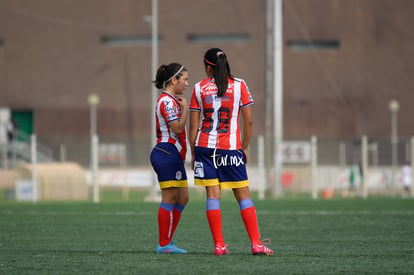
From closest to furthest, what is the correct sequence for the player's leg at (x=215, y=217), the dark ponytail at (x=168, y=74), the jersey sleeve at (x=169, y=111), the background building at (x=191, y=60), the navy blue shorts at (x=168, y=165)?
the player's leg at (x=215, y=217), the jersey sleeve at (x=169, y=111), the navy blue shorts at (x=168, y=165), the dark ponytail at (x=168, y=74), the background building at (x=191, y=60)

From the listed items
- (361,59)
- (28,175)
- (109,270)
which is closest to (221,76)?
(109,270)

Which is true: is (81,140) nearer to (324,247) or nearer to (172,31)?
(172,31)

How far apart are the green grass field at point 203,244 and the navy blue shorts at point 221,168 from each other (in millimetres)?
763

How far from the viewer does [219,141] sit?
8.64m

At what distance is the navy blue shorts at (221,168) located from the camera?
341 inches

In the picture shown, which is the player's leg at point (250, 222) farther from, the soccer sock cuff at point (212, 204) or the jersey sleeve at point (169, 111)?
the jersey sleeve at point (169, 111)

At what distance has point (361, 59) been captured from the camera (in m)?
46.2

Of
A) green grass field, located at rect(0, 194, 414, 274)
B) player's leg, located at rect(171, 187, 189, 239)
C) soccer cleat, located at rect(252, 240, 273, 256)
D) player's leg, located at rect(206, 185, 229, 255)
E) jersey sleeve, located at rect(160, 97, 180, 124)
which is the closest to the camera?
green grass field, located at rect(0, 194, 414, 274)

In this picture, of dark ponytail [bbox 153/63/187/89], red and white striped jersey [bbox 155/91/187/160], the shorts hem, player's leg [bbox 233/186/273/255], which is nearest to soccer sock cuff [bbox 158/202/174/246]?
the shorts hem

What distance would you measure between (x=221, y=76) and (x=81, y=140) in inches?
1597

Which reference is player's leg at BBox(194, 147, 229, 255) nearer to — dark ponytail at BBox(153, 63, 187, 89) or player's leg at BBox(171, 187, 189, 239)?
player's leg at BBox(171, 187, 189, 239)

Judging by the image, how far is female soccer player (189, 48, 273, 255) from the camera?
860 cm

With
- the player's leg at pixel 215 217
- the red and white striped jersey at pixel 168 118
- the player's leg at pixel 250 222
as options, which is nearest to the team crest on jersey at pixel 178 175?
the red and white striped jersey at pixel 168 118

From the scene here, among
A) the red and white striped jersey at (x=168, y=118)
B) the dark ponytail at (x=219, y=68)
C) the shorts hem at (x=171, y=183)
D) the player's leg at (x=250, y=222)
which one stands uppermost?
the dark ponytail at (x=219, y=68)
